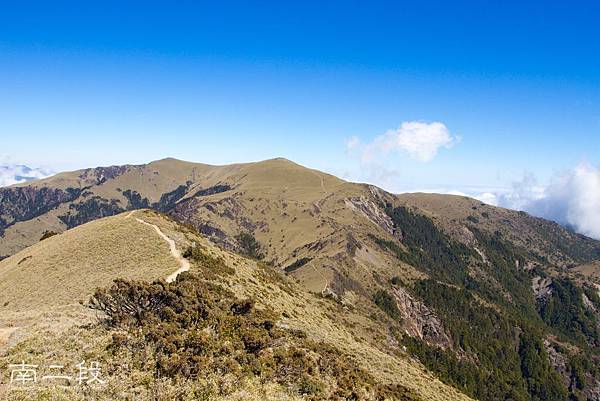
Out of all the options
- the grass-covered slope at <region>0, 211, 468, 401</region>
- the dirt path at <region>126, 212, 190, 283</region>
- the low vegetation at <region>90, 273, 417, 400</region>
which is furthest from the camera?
the dirt path at <region>126, 212, 190, 283</region>

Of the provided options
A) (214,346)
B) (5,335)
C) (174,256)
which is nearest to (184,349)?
(214,346)

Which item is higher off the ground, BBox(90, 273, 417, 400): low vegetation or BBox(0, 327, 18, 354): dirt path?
BBox(90, 273, 417, 400): low vegetation

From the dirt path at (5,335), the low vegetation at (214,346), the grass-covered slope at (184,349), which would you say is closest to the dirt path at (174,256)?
the grass-covered slope at (184,349)

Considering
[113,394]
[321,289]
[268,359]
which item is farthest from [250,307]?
[321,289]

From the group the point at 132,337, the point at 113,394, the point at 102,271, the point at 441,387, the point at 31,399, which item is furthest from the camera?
the point at 102,271

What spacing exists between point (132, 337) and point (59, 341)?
5.47 meters

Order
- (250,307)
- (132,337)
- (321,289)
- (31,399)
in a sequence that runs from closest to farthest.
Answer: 1. (31,399)
2. (132,337)
3. (250,307)
4. (321,289)

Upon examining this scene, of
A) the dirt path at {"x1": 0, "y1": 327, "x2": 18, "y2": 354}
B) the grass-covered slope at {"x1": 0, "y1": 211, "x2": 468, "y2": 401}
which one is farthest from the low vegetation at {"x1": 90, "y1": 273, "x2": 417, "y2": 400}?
the dirt path at {"x1": 0, "y1": 327, "x2": 18, "y2": 354}

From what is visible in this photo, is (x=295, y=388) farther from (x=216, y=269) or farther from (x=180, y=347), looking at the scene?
(x=216, y=269)

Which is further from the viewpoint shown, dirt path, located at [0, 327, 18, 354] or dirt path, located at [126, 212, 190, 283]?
dirt path, located at [126, 212, 190, 283]

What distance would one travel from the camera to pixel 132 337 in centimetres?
3278

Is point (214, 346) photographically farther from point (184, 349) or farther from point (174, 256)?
point (174, 256)

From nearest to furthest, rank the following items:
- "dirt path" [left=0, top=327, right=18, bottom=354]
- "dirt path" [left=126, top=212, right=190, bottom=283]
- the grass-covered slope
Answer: the grass-covered slope < "dirt path" [left=0, top=327, right=18, bottom=354] < "dirt path" [left=126, top=212, right=190, bottom=283]

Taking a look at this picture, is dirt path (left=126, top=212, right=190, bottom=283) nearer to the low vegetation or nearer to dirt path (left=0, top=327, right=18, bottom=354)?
the low vegetation
